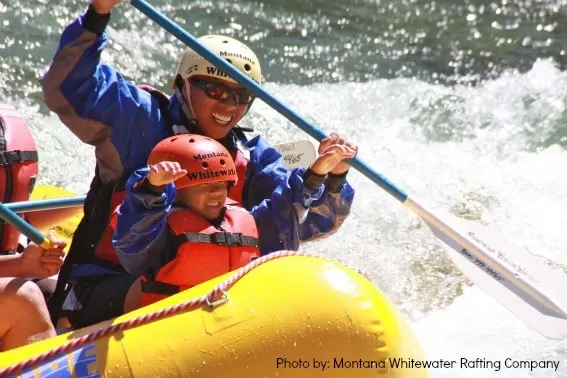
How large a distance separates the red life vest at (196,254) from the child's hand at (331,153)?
305mm

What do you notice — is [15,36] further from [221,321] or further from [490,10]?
[221,321]

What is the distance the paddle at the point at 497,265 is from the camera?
3.42m

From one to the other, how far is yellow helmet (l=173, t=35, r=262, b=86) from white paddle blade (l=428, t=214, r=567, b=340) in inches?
32.9

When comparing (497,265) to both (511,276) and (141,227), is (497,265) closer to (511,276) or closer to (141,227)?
(511,276)

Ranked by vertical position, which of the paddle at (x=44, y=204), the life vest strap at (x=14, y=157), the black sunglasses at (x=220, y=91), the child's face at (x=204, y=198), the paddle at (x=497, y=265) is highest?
the black sunglasses at (x=220, y=91)

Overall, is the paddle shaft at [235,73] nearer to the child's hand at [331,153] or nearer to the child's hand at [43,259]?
the child's hand at [331,153]

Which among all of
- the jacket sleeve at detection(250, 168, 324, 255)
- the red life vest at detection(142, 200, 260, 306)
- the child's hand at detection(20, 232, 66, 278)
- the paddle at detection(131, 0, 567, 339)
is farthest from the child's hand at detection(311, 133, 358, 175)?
the child's hand at detection(20, 232, 66, 278)

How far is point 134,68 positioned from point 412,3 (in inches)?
115

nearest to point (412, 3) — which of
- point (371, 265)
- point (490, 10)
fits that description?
point (490, 10)

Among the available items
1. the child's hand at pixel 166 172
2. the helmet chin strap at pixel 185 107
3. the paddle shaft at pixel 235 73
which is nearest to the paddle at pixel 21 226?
the child's hand at pixel 166 172

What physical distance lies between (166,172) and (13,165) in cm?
83

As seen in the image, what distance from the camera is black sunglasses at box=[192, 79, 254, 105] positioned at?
3344 mm

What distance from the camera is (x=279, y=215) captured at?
326 centimetres

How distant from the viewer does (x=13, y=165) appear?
3.35m
